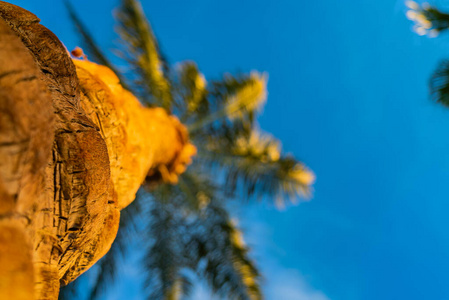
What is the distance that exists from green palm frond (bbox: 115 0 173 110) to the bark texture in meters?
3.78

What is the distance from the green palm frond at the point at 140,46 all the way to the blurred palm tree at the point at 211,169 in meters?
0.02

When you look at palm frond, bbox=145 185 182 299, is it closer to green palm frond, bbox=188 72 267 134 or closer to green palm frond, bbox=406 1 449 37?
green palm frond, bbox=188 72 267 134

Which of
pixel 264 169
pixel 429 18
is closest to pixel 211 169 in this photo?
pixel 264 169

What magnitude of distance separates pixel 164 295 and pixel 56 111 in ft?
17.8

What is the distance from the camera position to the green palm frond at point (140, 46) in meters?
5.65

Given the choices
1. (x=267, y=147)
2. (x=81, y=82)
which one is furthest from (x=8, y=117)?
(x=267, y=147)

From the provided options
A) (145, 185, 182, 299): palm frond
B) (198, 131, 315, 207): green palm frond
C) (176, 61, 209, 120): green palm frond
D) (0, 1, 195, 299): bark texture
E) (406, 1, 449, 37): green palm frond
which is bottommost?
(0, 1, 195, 299): bark texture

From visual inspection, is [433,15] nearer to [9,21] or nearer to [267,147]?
[267,147]

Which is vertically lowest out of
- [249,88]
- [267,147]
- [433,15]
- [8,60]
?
[8,60]

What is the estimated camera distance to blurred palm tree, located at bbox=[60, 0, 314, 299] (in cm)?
562

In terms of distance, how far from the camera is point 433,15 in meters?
5.23

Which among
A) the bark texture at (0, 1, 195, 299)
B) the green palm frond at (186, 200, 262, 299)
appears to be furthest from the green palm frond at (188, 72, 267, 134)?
the bark texture at (0, 1, 195, 299)

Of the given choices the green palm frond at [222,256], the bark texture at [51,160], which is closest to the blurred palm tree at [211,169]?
the green palm frond at [222,256]

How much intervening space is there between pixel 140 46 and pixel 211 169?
289 centimetres
